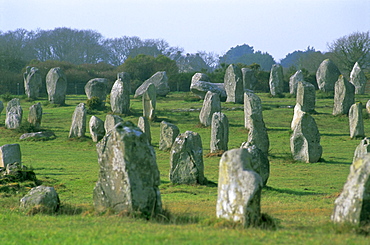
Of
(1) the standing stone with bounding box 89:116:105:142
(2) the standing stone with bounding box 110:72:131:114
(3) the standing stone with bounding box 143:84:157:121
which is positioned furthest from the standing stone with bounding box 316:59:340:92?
(1) the standing stone with bounding box 89:116:105:142

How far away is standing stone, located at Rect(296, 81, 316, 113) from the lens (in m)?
32.8

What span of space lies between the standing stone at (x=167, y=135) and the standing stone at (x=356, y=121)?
8.41 m

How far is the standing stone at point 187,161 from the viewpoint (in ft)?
52.4

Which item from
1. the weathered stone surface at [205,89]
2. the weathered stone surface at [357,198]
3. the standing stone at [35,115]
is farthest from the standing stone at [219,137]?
the weathered stone surface at [205,89]

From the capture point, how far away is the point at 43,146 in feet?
85.9

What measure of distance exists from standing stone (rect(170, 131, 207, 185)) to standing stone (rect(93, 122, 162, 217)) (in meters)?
6.37

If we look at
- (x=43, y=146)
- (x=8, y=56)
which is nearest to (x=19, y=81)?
(x=8, y=56)

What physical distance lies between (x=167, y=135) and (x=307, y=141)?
6.40 meters

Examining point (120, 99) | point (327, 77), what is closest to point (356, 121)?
point (120, 99)

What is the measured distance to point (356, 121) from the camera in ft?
84.6

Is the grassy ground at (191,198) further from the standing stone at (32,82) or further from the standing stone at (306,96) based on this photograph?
the standing stone at (32,82)

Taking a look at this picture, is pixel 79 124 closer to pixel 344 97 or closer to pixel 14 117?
pixel 14 117

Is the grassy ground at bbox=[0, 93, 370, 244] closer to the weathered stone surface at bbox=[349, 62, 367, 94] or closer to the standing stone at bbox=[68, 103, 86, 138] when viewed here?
the standing stone at bbox=[68, 103, 86, 138]

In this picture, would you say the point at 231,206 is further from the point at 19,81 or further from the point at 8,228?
the point at 19,81
